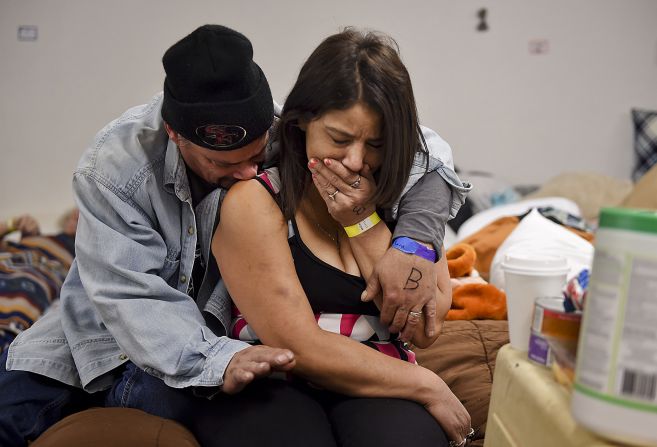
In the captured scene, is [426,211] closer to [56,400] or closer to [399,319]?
[399,319]

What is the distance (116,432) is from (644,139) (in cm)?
386

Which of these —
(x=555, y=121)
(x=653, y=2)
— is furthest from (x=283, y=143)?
(x=653, y=2)

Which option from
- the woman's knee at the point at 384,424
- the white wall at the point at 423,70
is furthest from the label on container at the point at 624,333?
the white wall at the point at 423,70

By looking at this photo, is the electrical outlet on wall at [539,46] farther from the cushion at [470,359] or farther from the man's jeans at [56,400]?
the man's jeans at [56,400]

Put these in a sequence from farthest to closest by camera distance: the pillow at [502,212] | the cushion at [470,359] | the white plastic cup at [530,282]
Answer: the pillow at [502,212], the cushion at [470,359], the white plastic cup at [530,282]

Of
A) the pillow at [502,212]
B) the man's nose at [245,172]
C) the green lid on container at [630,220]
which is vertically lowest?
the pillow at [502,212]

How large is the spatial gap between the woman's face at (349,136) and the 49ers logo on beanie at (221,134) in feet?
0.43

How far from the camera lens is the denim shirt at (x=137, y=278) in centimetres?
124

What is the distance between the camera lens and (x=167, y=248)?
1.39m

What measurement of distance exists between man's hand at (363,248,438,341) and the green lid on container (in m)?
0.63

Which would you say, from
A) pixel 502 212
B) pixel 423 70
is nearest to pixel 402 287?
pixel 502 212

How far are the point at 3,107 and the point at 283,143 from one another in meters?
3.11

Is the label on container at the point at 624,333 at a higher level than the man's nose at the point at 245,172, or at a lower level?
higher

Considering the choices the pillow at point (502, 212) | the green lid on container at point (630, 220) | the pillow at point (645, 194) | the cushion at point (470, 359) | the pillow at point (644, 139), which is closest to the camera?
the green lid on container at point (630, 220)
